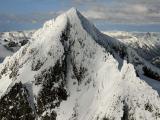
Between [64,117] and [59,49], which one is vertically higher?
[59,49]

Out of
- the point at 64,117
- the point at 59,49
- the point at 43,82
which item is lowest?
Result: the point at 64,117

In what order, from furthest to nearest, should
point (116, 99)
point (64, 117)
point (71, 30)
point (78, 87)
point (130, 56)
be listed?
point (130, 56) < point (71, 30) < point (78, 87) < point (64, 117) < point (116, 99)

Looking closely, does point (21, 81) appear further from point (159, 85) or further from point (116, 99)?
point (159, 85)

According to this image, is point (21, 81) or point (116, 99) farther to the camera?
point (21, 81)

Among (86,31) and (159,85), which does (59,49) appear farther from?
(159,85)

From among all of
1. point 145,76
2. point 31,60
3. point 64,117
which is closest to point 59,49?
point 31,60

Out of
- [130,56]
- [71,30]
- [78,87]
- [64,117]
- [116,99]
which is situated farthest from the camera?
[130,56]

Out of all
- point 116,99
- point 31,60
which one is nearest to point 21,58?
point 31,60
